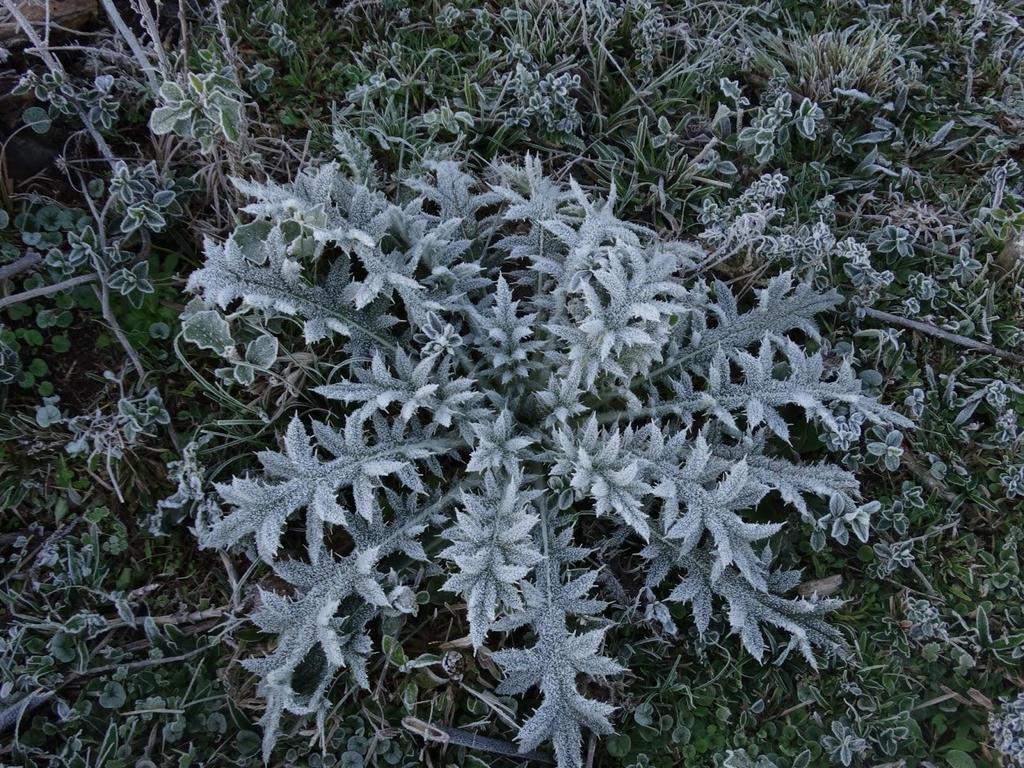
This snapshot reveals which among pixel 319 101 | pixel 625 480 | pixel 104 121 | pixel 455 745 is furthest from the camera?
pixel 319 101

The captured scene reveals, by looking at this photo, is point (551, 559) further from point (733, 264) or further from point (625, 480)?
point (733, 264)

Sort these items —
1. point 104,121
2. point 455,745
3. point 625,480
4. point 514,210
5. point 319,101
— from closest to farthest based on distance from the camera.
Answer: point 625,480 < point 455,745 < point 514,210 < point 104,121 < point 319,101

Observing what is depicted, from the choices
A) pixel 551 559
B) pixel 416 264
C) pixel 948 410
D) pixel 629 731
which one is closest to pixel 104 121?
pixel 416 264

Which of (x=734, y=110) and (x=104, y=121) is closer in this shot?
(x=104, y=121)

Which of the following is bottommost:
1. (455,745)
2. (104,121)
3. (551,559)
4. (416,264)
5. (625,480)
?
(455,745)

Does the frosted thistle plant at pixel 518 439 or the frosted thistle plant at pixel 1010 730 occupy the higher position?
the frosted thistle plant at pixel 518 439

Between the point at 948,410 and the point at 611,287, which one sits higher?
the point at 611,287

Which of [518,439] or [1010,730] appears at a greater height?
[518,439]

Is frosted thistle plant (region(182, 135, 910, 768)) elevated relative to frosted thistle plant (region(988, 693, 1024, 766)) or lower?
elevated
